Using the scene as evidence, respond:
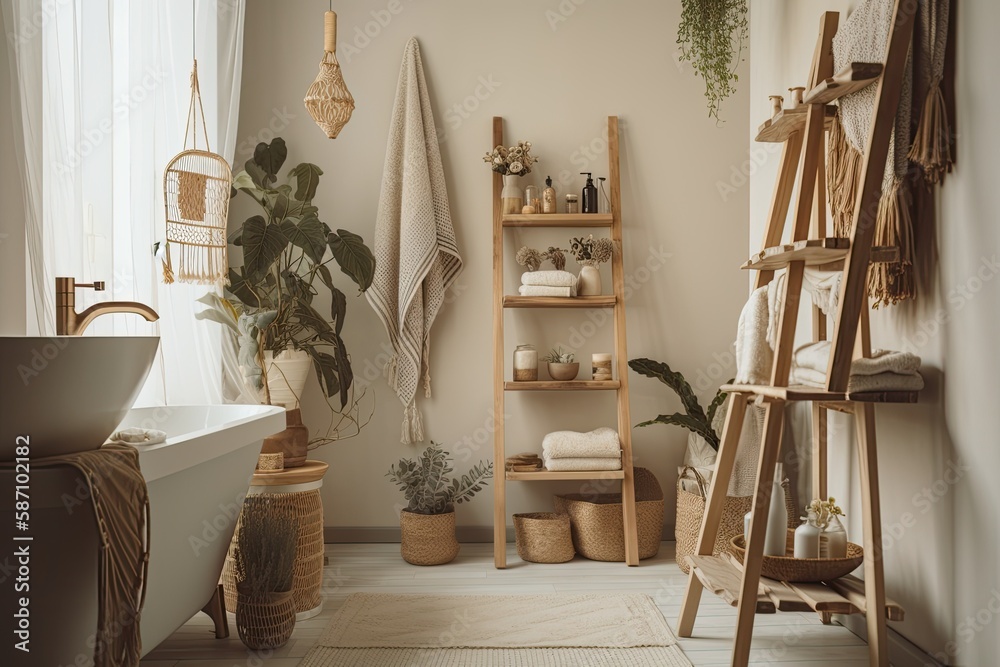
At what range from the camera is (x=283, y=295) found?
3.14 meters

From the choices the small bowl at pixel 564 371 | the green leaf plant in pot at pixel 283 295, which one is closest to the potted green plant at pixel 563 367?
the small bowl at pixel 564 371

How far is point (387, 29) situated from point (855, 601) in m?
3.04

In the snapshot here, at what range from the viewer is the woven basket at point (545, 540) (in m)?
3.18

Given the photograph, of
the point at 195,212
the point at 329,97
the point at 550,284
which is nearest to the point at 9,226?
the point at 195,212

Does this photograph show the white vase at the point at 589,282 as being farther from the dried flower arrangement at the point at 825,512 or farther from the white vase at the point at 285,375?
the dried flower arrangement at the point at 825,512

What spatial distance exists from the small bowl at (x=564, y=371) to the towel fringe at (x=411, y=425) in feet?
2.18

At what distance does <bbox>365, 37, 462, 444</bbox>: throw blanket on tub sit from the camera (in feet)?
11.0

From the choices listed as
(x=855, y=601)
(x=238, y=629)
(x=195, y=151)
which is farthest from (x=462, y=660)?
(x=195, y=151)

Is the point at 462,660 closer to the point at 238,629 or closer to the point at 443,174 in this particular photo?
the point at 238,629

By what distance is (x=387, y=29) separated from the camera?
3559 millimetres

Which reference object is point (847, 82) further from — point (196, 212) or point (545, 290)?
point (196, 212)

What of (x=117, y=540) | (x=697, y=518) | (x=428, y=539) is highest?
(x=117, y=540)

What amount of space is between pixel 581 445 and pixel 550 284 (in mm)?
707

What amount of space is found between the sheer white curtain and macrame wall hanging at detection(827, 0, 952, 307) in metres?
2.04
